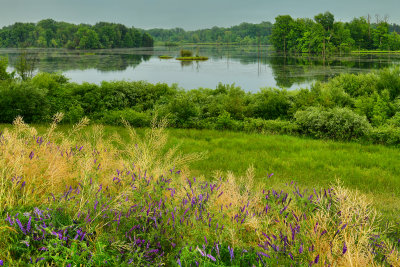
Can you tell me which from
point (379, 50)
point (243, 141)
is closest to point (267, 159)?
point (243, 141)

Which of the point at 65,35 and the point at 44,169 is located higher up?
the point at 65,35

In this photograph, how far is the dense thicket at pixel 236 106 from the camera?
9.43m

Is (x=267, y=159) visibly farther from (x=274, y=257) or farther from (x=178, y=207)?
(x=274, y=257)

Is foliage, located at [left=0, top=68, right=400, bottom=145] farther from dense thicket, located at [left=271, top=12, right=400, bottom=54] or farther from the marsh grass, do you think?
dense thicket, located at [left=271, top=12, right=400, bottom=54]

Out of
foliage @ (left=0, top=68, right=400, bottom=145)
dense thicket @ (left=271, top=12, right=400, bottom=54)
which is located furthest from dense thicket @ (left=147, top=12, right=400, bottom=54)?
foliage @ (left=0, top=68, right=400, bottom=145)

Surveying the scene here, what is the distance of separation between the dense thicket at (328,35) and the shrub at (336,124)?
156ft

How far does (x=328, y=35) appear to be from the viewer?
59.0 metres

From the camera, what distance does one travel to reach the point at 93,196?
259cm

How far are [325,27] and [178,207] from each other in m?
66.9

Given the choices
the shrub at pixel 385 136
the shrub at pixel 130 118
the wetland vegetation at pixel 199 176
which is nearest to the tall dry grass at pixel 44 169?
the wetland vegetation at pixel 199 176

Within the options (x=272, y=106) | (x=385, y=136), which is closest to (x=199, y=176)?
(x=385, y=136)

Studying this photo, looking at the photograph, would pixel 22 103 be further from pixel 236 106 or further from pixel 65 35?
pixel 65 35

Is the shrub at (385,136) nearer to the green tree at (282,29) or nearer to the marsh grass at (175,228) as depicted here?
the marsh grass at (175,228)

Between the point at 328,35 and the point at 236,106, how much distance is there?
180 feet
